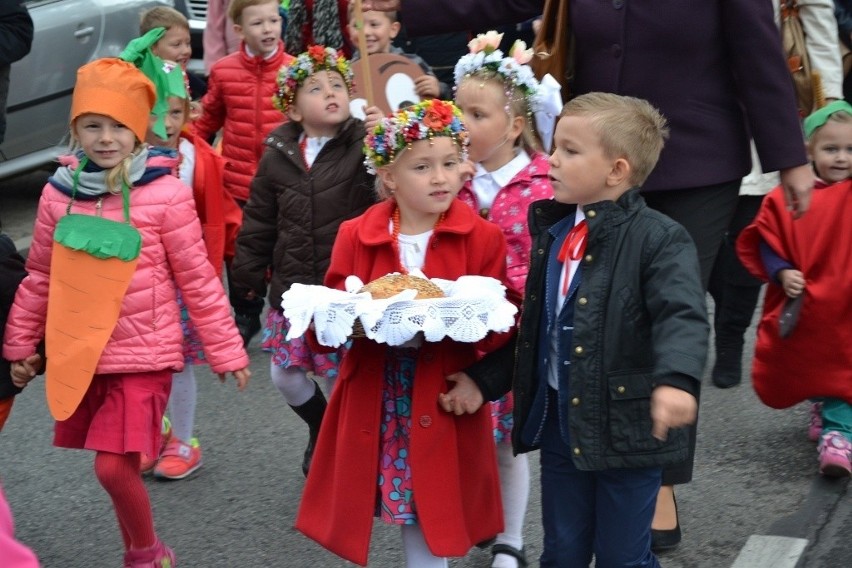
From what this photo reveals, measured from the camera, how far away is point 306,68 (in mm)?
5055

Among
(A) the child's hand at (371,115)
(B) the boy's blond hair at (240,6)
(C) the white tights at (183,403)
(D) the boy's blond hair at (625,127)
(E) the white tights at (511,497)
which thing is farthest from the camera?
(B) the boy's blond hair at (240,6)

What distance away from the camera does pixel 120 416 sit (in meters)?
4.35

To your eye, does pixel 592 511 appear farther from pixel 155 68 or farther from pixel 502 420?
pixel 155 68

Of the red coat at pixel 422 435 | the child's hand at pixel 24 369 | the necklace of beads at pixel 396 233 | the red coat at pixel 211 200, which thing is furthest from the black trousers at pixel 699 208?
the child's hand at pixel 24 369

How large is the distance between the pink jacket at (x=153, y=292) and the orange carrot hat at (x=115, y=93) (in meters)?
0.21

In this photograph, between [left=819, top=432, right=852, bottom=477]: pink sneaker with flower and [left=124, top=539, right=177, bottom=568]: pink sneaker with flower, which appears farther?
[left=819, top=432, right=852, bottom=477]: pink sneaker with flower

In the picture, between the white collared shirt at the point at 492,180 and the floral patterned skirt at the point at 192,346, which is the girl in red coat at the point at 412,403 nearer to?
the white collared shirt at the point at 492,180

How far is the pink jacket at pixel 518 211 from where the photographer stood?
432 centimetres

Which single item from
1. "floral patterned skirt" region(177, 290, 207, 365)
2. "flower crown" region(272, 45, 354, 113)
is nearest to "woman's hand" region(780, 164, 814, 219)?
"flower crown" region(272, 45, 354, 113)

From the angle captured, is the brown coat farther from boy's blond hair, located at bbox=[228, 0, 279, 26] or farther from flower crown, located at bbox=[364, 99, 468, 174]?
boy's blond hair, located at bbox=[228, 0, 279, 26]

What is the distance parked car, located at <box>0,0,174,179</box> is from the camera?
8.99 metres

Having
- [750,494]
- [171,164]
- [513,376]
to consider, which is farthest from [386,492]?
[750,494]

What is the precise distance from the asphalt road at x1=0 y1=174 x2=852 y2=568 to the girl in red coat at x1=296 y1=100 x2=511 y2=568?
2.15ft

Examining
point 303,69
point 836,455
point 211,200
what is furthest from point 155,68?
point 836,455
